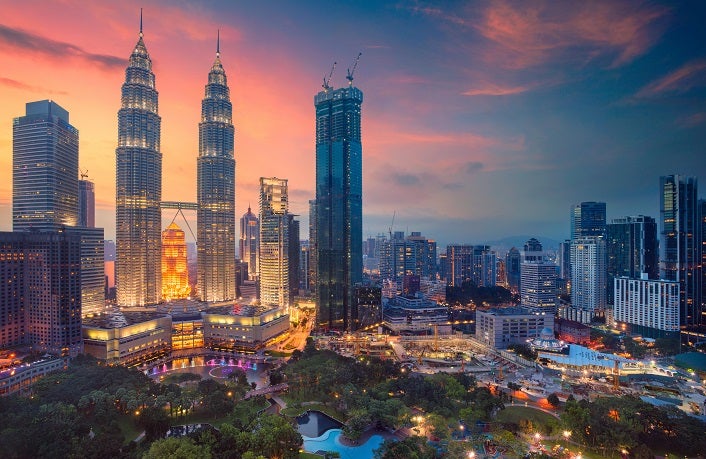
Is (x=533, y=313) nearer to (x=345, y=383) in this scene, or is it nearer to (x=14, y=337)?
(x=345, y=383)

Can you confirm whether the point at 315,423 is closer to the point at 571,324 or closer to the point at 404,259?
the point at 571,324

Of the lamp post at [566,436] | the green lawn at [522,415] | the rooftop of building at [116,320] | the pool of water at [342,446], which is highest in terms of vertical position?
the rooftop of building at [116,320]

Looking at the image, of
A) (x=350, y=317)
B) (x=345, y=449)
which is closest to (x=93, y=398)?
(x=345, y=449)

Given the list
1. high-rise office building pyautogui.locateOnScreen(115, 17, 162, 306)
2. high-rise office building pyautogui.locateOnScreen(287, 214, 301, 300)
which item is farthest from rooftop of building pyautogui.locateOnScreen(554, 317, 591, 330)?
high-rise office building pyautogui.locateOnScreen(115, 17, 162, 306)

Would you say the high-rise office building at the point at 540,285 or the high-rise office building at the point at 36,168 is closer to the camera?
the high-rise office building at the point at 36,168

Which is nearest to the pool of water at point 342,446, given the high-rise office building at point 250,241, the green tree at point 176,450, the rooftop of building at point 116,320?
the green tree at point 176,450

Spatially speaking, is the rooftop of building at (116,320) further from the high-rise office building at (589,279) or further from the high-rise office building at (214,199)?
the high-rise office building at (589,279)

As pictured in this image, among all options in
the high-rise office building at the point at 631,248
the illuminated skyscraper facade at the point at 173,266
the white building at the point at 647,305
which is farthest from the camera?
the illuminated skyscraper facade at the point at 173,266

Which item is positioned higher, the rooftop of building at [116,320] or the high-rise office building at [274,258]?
the high-rise office building at [274,258]
